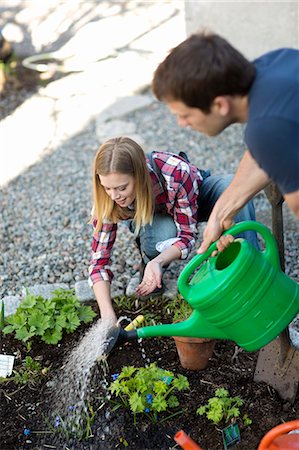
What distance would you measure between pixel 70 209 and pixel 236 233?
212cm

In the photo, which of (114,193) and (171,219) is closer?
(114,193)

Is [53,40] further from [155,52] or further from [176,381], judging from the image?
[176,381]

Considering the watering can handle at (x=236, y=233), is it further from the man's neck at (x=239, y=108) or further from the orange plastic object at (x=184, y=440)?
the orange plastic object at (x=184, y=440)

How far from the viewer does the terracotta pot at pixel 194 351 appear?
8.38ft

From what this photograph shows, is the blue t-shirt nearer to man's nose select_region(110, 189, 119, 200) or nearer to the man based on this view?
the man

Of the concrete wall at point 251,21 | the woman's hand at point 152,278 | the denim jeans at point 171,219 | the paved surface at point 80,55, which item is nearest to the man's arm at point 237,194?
the woman's hand at point 152,278

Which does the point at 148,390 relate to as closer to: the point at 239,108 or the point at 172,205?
the point at 172,205

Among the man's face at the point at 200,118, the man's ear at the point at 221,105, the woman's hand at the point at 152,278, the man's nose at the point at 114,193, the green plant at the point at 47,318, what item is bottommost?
the green plant at the point at 47,318

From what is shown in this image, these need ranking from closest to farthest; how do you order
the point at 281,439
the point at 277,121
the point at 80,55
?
the point at 277,121 < the point at 281,439 < the point at 80,55

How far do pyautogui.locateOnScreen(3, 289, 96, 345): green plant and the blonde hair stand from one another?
354 millimetres

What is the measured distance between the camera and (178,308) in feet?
9.87

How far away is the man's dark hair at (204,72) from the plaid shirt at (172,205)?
105 centimetres

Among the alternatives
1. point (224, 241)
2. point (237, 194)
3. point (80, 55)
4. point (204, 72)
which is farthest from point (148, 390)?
point (80, 55)

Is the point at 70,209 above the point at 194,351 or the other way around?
the other way around
